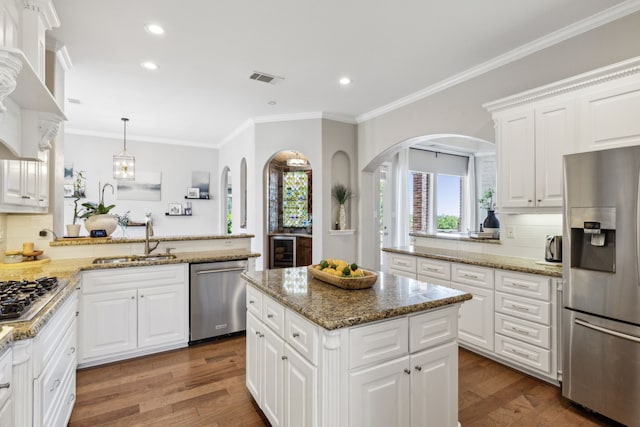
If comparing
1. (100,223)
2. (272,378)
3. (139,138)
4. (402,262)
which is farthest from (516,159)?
(139,138)

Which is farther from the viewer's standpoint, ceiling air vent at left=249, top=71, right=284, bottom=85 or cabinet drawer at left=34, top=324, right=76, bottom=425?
ceiling air vent at left=249, top=71, right=284, bottom=85

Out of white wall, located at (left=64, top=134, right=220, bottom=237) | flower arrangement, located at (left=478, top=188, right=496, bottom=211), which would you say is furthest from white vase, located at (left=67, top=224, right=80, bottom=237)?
flower arrangement, located at (left=478, top=188, right=496, bottom=211)

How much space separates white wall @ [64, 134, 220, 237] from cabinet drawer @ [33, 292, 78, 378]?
4.87 meters

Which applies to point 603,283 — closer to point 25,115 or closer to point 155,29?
point 25,115

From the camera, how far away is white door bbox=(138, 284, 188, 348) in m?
3.05

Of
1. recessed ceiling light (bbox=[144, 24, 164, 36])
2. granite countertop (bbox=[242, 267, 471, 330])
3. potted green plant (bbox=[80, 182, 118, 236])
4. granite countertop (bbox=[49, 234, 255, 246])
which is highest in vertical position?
recessed ceiling light (bbox=[144, 24, 164, 36])

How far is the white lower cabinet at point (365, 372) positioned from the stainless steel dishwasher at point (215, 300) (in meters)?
1.63

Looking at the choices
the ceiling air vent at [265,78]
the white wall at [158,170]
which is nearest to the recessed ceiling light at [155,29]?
the ceiling air vent at [265,78]

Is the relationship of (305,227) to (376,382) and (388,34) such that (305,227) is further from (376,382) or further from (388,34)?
(376,382)

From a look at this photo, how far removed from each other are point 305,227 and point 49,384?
5292mm

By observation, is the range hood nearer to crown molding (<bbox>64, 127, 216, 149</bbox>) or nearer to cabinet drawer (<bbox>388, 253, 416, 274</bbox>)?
cabinet drawer (<bbox>388, 253, 416, 274</bbox>)

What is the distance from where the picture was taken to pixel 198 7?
242 centimetres

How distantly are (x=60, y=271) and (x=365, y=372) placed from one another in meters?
2.49

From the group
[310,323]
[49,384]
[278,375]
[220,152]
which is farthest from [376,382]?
[220,152]
